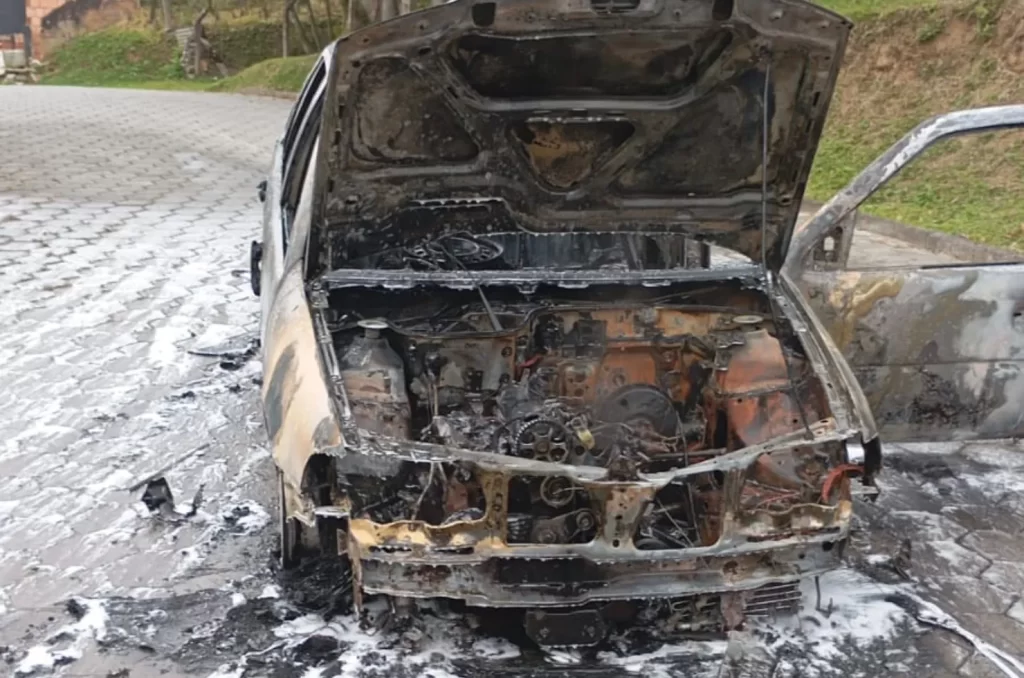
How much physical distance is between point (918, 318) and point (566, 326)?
1612mm

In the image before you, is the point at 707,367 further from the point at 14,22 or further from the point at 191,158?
the point at 14,22

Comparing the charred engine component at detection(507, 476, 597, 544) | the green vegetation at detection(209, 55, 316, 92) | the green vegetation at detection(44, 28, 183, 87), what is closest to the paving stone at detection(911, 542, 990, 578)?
the charred engine component at detection(507, 476, 597, 544)

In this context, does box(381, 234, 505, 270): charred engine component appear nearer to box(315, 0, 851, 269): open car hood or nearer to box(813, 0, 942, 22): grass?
box(315, 0, 851, 269): open car hood

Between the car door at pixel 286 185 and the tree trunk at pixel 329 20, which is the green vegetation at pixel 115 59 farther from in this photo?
the car door at pixel 286 185

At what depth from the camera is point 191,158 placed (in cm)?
1397

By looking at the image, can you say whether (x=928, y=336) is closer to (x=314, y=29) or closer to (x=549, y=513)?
(x=549, y=513)

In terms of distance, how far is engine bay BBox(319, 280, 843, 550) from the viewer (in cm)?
359

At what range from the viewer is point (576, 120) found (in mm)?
4082

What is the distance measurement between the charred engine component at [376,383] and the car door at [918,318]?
1.85 m

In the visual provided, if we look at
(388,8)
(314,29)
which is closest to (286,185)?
(388,8)

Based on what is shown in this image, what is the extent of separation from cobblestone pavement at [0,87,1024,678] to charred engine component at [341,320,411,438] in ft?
2.23

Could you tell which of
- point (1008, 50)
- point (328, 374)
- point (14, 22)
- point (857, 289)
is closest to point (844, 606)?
point (857, 289)

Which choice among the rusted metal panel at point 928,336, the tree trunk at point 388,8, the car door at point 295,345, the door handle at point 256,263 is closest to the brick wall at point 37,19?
the tree trunk at point 388,8

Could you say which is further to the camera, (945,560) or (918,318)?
(918,318)
